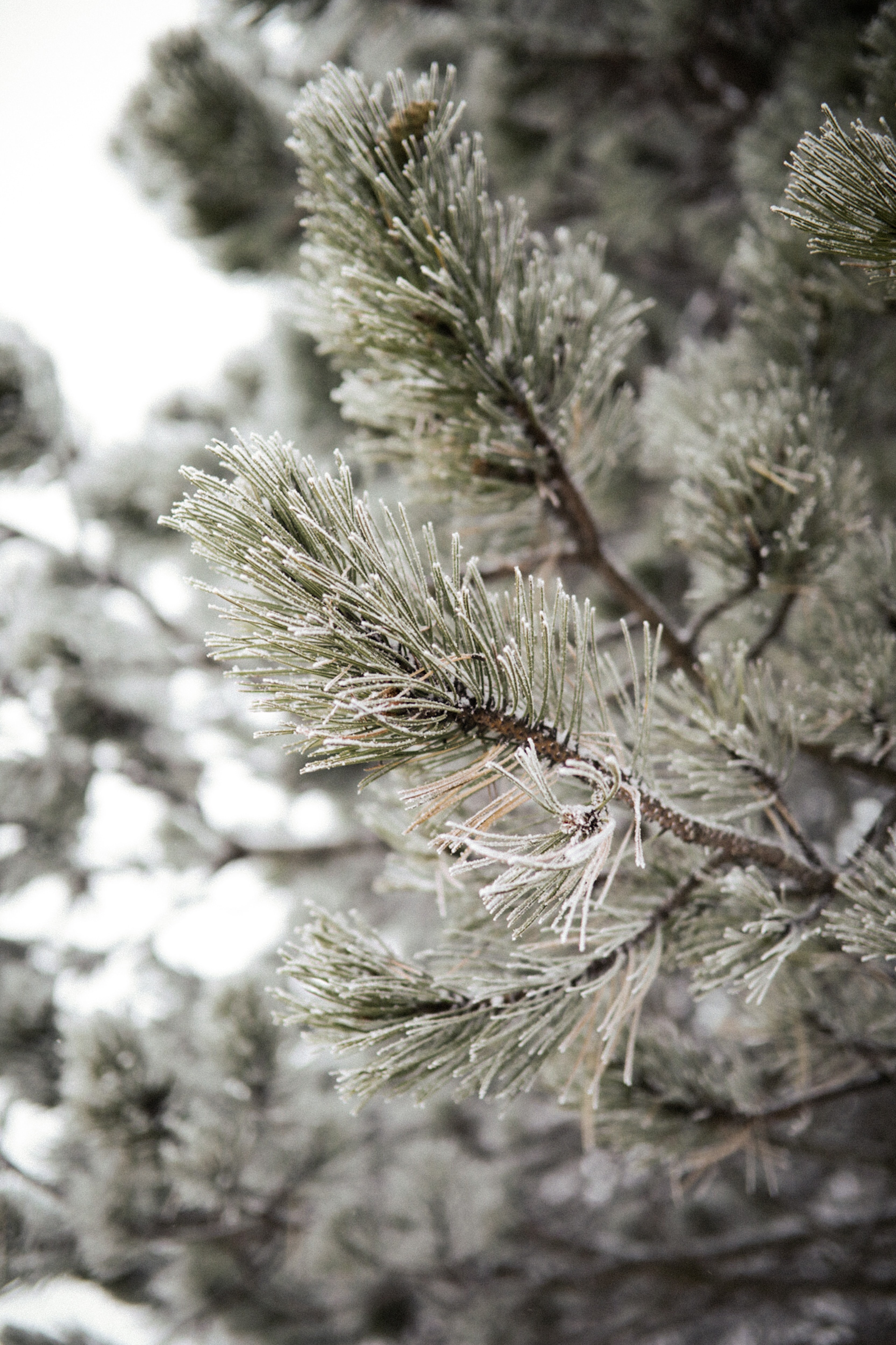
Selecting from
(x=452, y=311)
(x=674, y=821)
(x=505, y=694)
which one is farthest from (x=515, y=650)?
(x=452, y=311)

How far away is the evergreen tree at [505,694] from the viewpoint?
2.11 feet

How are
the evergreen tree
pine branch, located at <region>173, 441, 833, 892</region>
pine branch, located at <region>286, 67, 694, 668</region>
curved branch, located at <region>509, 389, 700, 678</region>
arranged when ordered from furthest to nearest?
curved branch, located at <region>509, 389, 700, 678</region>, pine branch, located at <region>286, 67, 694, 668</region>, the evergreen tree, pine branch, located at <region>173, 441, 833, 892</region>

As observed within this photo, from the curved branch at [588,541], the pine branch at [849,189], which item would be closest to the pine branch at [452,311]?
the curved branch at [588,541]

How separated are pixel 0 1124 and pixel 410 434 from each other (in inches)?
70.8

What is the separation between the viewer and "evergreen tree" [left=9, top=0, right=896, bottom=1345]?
2.11 feet

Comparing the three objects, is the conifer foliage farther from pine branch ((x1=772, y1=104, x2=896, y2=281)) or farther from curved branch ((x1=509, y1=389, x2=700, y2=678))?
pine branch ((x1=772, y1=104, x2=896, y2=281))

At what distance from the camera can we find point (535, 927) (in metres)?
0.98

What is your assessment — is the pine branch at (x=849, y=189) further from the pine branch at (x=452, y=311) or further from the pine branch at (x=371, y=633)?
the pine branch at (x=371, y=633)

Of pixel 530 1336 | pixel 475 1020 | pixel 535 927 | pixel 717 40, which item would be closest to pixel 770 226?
pixel 717 40

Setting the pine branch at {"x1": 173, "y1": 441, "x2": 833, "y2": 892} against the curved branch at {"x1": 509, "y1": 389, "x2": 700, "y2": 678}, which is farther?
the curved branch at {"x1": 509, "y1": 389, "x2": 700, "y2": 678}

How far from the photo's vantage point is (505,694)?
61 cm

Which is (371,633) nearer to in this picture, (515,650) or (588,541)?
(515,650)

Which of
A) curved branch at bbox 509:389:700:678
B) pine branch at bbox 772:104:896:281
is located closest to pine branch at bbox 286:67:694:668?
curved branch at bbox 509:389:700:678

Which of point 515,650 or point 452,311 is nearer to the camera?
point 515,650
